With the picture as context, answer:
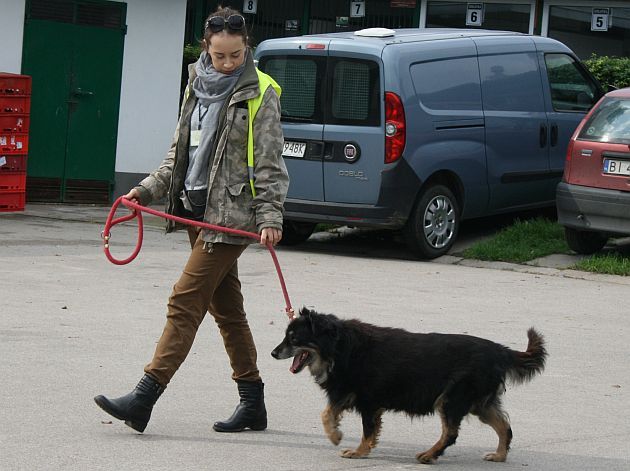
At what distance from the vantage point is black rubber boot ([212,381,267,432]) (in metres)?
6.34

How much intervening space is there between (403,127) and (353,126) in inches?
20.6

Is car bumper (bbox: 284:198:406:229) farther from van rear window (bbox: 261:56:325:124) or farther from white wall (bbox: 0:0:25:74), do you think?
white wall (bbox: 0:0:25:74)

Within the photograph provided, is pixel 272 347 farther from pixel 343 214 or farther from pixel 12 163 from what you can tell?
pixel 12 163

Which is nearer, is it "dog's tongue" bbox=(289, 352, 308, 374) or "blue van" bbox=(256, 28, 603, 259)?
"dog's tongue" bbox=(289, 352, 308, 374)

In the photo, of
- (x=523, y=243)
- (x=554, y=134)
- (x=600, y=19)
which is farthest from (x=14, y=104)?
(x=600, y=19)

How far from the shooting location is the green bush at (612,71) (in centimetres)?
1620

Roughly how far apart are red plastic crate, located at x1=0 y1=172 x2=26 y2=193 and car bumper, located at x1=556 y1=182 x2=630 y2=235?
6386 mm

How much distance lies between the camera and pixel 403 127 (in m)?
12.6

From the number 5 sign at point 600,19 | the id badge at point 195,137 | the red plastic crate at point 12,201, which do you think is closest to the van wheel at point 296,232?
the red plastic crate at point 12,201

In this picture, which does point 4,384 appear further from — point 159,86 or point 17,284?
point 159,86

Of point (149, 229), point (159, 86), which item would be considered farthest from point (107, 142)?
point (149, 229)

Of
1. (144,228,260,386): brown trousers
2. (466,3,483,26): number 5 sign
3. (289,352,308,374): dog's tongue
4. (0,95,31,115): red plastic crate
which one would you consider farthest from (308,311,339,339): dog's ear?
(466,3,483,26): number 5 sign

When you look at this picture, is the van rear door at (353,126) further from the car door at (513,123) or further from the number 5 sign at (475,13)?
the number 5 sign at (475,13)

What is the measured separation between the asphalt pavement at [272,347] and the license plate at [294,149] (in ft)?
3.38
